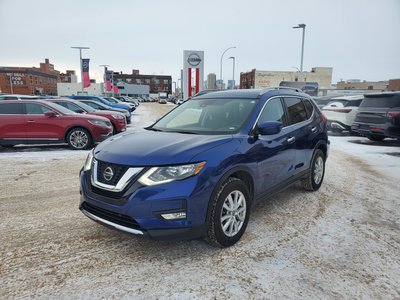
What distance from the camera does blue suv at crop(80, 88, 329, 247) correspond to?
9.18ft

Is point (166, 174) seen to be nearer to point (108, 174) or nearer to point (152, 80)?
point (108, 174)

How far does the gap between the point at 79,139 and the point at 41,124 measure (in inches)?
45.5

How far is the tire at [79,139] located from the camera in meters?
9.09

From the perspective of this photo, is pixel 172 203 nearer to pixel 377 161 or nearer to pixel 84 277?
pixel 84 277

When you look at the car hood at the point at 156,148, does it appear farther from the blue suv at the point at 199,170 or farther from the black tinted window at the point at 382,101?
the black tinted window at the point at 382,101

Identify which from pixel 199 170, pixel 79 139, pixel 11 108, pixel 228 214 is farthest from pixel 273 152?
pixel 11 108

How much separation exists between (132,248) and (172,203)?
95 centimetres

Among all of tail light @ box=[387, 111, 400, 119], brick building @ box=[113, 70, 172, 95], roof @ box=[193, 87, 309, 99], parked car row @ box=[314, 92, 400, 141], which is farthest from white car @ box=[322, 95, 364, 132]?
brick building @ box=[113, 70, 172, 95]

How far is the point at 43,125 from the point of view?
8.91 m

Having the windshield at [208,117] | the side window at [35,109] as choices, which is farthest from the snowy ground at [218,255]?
the side window at [35,109]

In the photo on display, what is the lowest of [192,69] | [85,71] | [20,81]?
[192,69]

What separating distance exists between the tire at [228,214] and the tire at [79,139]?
7072 millimetres

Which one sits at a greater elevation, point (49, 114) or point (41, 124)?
point (49, 114)

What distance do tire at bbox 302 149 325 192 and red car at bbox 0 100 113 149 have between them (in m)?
6.58
